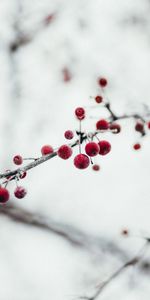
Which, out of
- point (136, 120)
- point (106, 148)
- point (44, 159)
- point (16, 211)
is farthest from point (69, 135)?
point (16, 211)

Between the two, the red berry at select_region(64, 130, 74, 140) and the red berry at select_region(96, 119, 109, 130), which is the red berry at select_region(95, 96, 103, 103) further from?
the red berry at select_region(64, 130, 74, 140)

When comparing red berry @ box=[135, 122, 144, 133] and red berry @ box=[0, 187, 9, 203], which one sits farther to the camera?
red berry @ box=[135, 122, 144, 133]

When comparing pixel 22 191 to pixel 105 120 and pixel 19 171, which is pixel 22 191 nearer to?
pixel 19 171

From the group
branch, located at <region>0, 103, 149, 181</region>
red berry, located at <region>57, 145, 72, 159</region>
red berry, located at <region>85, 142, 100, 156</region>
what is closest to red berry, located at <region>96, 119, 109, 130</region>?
branch, located at <region>0, 103, 149, 181</region>

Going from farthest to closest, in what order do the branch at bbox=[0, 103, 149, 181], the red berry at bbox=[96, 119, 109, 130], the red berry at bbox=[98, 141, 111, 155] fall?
the red berry at bbox=[96, 119, 109, 130] < the red berry at bbox=[98, 141, 111, 155] < the branch at bbox=[0, 103, 149, 181]

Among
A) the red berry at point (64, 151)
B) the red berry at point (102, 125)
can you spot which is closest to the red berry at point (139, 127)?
the red berry at point (102, 125)

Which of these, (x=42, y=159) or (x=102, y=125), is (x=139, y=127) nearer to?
(x=102, y=125)

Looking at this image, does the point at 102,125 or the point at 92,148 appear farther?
the point at 102,125

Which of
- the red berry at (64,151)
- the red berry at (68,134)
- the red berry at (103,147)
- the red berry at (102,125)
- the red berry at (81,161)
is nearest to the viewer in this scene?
the red berry at (64,151)

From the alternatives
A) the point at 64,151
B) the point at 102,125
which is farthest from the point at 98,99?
the point at 64,151

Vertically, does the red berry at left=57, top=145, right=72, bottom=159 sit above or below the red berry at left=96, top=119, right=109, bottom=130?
below

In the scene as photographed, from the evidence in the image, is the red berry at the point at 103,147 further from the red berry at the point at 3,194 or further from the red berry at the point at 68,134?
the red berry at the point at 3,194
